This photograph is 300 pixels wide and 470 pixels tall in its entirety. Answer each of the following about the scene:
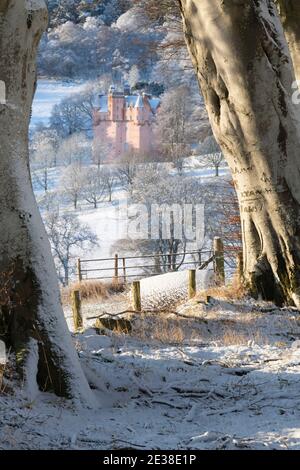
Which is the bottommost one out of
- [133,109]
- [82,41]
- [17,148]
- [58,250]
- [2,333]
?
[58,250]

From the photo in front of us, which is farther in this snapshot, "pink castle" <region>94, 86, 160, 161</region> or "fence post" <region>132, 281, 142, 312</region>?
"pink castle" <region>94, 86, 160, 161</region>

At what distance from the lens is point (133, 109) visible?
74125mm

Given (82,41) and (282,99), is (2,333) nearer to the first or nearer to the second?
(282,99)

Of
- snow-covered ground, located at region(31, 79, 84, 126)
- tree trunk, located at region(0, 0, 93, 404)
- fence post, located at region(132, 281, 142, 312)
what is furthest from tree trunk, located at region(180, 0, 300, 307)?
snow-covered ground, located at region(31, 79, 84, 126)

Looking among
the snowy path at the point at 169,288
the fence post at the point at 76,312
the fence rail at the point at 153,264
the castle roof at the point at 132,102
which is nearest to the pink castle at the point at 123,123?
the castle roof at the point at 132,102

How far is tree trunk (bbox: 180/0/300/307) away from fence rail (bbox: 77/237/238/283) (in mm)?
5886

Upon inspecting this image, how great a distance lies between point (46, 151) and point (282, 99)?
222 feet

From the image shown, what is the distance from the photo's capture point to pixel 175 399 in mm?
4121

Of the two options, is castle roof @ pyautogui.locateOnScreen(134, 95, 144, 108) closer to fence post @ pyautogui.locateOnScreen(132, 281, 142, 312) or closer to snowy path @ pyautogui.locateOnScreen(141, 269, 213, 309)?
snowy path @ pyautogui.locateOnScreen(141, 269, 213, 309)

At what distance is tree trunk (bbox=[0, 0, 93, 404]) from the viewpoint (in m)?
3.79

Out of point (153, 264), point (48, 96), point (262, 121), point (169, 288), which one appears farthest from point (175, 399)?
point (48, 96)

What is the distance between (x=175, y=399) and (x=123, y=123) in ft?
241
